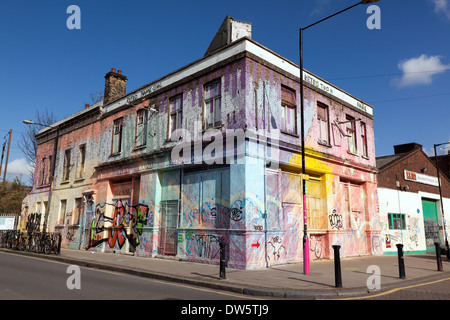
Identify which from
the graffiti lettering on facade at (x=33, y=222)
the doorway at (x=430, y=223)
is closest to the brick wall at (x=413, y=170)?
the doorway at (x=430, y=223)

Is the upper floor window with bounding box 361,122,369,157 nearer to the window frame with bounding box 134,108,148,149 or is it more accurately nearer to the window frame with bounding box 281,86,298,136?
the window frame with bounding box 281,86,298,136

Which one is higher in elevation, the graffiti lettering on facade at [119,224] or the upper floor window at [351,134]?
the upper floor window at [351,134]

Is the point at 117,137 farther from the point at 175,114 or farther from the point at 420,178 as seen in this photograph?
the point at 420,178

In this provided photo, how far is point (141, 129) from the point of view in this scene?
17609mm

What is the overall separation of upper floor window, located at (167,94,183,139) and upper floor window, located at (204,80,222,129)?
5.69 ft

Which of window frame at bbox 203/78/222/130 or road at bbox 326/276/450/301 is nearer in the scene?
road at bbox 326/276/450/301

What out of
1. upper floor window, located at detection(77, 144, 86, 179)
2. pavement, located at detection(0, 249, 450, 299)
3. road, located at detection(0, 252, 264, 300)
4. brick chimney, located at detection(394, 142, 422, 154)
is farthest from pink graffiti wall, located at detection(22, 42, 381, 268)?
brick chimney, located at detection(394, 142, 422, 154)

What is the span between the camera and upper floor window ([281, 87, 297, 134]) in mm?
14609

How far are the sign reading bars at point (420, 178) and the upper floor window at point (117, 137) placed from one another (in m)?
19.4

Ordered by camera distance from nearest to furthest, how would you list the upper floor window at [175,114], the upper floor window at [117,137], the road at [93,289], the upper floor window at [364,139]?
1. the road at [93,289]
2. the upper floor window at [175,114]
3. the upper floor window at [117,137]
4. the upper floor window at [364,139]

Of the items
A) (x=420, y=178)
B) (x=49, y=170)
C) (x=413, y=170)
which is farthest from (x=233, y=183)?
(x=49, y=170)

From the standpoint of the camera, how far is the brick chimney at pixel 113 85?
20.9m

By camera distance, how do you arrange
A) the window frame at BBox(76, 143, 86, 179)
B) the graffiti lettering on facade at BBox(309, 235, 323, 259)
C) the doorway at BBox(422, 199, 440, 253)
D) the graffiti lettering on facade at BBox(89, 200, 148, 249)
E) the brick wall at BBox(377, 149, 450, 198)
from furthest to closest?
the doorway at BBox(422, 199, 440, 253) < the window frame at BBox(76, 143, 86, 179) < the brick wall at BBox(377, 149, 450, 198) < the graffiti lettering on facade at BBox(89, 200, 148, 249) < the graffiti lettering on facade at BBox(309, 235, 323, 259)

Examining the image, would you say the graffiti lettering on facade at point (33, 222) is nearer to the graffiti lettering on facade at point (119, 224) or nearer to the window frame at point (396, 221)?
the graffiti lettering on facade at point (119, 224)
